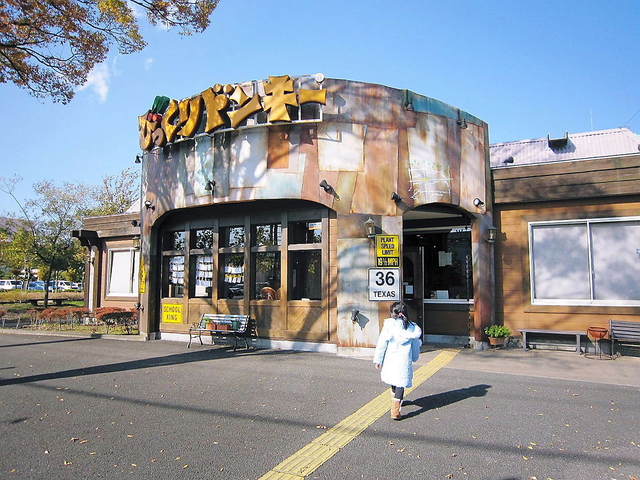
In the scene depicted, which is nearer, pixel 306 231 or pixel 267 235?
pixel 306 231

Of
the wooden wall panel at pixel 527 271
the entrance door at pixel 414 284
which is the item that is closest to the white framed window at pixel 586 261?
the wooden wall panel at pixel 527 271

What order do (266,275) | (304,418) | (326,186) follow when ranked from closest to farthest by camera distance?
(304,418) < (326,186) < (266,275)

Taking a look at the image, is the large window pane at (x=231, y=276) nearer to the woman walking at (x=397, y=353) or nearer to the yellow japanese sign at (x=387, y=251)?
the yellow japanese sign at (x=387, y=251)

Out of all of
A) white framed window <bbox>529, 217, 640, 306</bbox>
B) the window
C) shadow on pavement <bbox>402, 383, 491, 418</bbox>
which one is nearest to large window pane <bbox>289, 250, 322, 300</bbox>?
the window

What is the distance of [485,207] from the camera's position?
12016mm

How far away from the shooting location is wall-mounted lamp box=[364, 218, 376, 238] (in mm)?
10719

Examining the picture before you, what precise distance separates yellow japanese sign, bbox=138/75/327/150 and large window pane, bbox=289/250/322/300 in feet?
10.8

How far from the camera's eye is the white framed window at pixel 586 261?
1105 cm

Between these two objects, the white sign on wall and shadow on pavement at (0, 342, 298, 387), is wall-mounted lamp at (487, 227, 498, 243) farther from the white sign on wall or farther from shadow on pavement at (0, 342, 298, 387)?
shadow on pavement at (0, 342, 298, 387)

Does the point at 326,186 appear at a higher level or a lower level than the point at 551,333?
higher

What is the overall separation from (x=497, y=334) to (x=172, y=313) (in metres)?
8.85

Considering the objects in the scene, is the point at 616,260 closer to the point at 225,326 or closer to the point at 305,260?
the point at 305,260

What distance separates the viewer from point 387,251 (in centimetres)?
1076

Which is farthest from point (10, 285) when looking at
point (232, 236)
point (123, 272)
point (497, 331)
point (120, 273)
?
point (497, 331)
